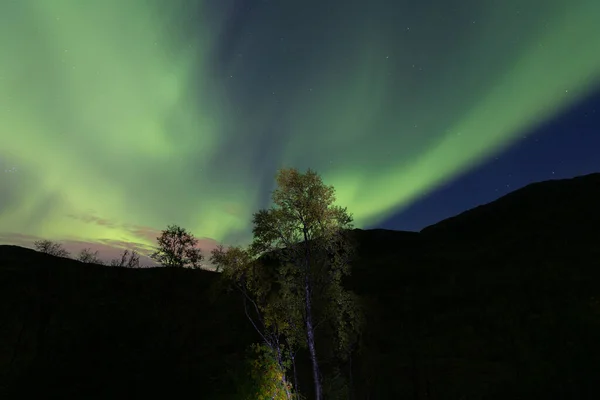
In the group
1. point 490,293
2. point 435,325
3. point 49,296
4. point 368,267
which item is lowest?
point 435,325

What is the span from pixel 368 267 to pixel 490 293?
39.2 m

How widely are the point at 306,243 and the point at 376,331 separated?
157 ft

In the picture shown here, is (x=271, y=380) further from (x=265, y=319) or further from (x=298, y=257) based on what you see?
(x=298, y=257)

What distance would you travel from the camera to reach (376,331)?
64.2m

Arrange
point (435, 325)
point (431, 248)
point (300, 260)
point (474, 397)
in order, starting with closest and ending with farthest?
point (300, 260)
point (474, 397)
point (435, 325)
point (431, 248)

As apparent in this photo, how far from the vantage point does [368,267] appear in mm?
108812

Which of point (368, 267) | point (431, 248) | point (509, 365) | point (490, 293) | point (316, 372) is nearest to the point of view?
point (316, 372)

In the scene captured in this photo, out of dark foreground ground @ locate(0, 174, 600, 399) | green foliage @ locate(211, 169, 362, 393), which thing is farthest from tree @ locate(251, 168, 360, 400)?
dark foreground ground @ locate(0, 174, 600, 399)

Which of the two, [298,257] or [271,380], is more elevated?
[298,257]

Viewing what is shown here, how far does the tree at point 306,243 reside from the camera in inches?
872

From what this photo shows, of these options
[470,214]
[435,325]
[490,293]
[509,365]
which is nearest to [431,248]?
[470,214]

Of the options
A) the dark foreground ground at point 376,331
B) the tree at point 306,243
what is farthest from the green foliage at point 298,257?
the dark foreground ground at point 376,331

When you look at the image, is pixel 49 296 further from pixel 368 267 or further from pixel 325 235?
pixel 368 267

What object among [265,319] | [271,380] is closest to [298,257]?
[265,319]
